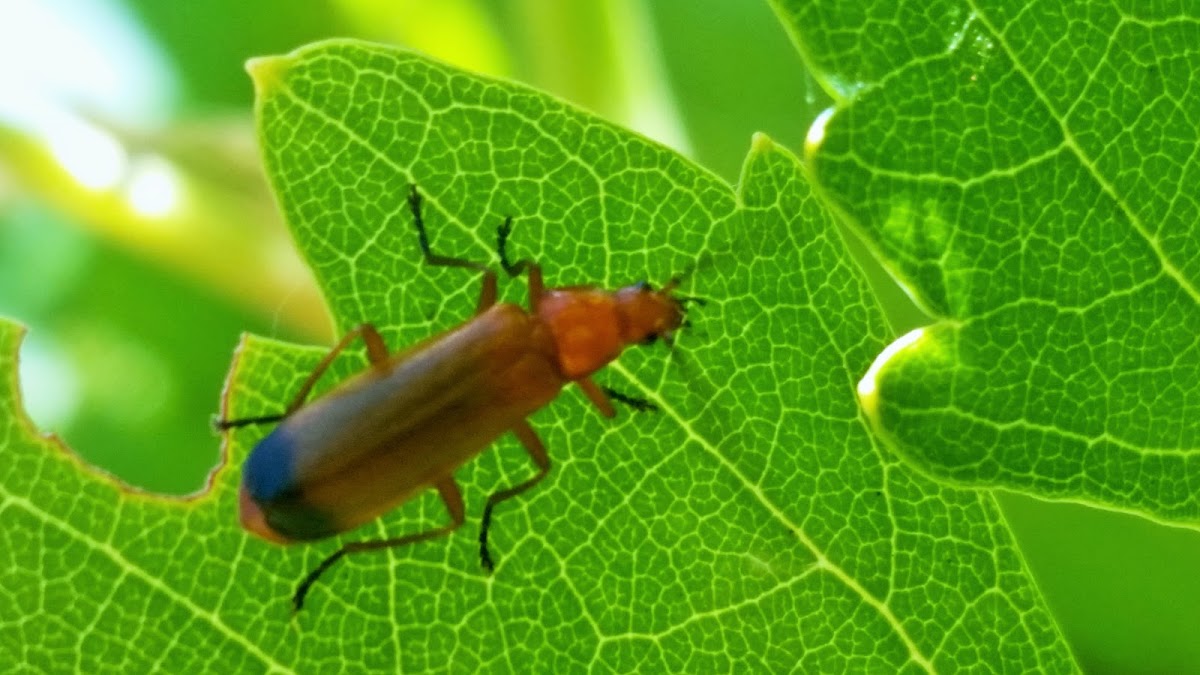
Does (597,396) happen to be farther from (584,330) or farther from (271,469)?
(271,469)

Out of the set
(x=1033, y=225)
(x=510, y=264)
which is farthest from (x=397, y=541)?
(x=1033, y=225)

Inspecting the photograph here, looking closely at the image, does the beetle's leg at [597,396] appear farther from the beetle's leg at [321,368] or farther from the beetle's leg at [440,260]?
the beetle's leg at [321,368]

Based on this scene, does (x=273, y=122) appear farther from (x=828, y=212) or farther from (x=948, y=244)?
(x=948, y=244)

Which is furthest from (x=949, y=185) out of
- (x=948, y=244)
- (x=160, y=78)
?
(x=160, y=78)

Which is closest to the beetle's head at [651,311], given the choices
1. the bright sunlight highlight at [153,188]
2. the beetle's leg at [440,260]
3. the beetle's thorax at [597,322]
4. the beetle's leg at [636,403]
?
the beetle's thorax at [597,322]

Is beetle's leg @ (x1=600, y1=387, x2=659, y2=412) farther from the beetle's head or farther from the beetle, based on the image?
the beetle's head

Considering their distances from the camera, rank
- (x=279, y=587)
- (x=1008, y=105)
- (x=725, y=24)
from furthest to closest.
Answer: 1. (x=725, y=24)
2. (x=279, y=587)
3. (x=1008, y=105)
